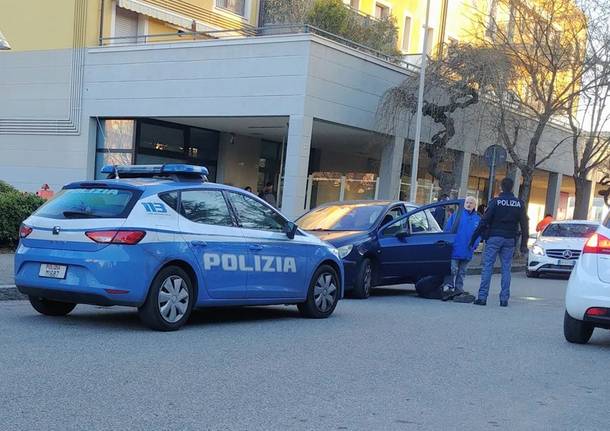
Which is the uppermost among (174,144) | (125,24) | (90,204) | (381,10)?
(381,10)

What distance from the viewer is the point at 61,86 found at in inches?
918

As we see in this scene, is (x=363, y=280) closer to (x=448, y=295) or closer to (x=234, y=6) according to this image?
(x=448, y=295)

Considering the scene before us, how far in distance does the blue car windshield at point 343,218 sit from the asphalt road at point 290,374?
315 cm

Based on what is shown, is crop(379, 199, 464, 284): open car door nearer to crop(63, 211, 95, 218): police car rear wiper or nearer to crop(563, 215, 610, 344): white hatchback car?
crop(563, 215, 610, 344): white hatchback car

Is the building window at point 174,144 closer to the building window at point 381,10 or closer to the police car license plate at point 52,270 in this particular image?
the building window at point 381,10

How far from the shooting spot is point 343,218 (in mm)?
12719

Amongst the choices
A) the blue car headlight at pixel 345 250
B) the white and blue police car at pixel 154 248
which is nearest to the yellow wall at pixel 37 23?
the blue car headlight at pixel 345 250

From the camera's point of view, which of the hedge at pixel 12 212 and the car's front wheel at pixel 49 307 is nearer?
the car's front wheel at pixel 49 307

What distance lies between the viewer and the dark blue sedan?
1183 centimetres

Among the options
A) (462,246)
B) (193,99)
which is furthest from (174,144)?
(462,246)

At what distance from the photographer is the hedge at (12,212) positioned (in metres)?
13.3

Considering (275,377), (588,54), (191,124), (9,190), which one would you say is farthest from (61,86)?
(275,377)

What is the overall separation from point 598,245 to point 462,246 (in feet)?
15.0

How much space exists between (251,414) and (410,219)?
A: 836cm
